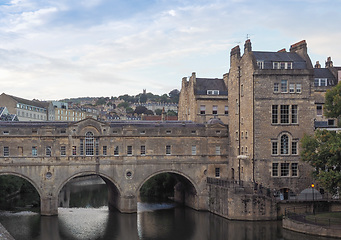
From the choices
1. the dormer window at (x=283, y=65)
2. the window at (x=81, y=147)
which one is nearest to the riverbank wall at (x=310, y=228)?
the dormer window at (x=283, y=65)

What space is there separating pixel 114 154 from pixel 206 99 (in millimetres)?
20715

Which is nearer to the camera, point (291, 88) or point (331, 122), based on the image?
point (291, 88)

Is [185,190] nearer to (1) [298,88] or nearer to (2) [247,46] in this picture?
(1) [298,88]

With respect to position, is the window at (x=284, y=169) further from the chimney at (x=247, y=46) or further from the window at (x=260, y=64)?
the chimney at (x=247, y=46)

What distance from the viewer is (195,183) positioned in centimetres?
5619

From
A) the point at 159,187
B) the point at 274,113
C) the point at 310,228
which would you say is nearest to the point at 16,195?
the point at 159,187

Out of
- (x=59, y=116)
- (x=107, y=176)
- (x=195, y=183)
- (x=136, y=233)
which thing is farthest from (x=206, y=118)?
(x=59, y=116)

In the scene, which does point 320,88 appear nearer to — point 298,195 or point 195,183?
point 298,195

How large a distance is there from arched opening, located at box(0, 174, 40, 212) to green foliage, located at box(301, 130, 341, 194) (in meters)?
33.6

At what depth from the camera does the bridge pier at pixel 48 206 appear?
52.8 meters

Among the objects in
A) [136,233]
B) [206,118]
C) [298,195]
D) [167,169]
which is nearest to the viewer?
[136,233]

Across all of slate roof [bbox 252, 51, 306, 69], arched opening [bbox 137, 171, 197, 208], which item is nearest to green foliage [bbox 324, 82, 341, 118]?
slate roof [bbox 252, 51, 306, 69]

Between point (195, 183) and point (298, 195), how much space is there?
1178 centimetres

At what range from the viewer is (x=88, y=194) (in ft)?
250
